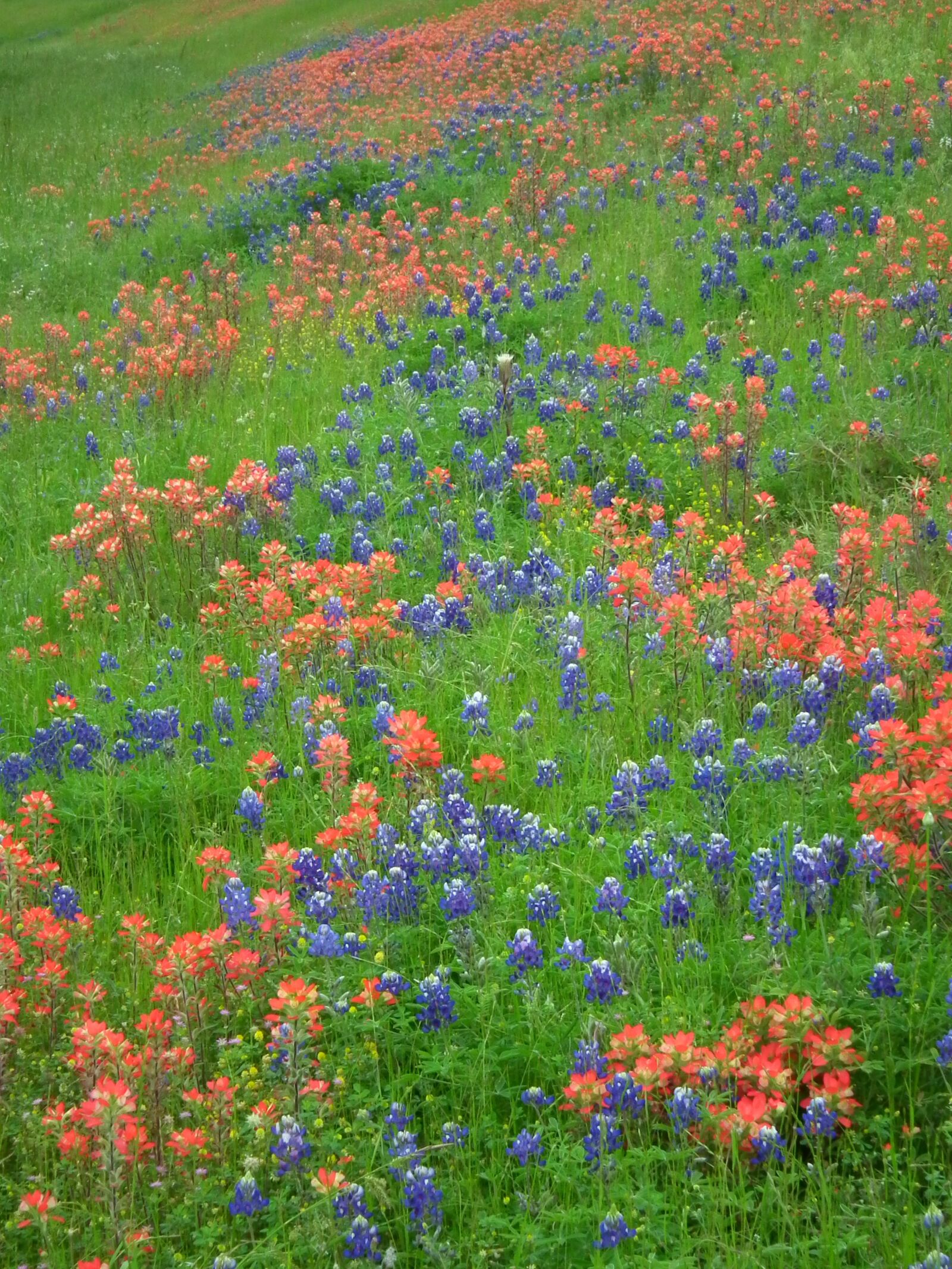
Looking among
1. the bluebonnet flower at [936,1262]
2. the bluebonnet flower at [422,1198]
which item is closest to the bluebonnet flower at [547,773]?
the bluebonnet flower at [422,1198]

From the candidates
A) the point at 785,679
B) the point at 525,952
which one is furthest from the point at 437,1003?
the point at 785,679

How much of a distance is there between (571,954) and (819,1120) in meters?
0.75

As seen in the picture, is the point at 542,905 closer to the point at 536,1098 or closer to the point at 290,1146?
the point at 536,1098

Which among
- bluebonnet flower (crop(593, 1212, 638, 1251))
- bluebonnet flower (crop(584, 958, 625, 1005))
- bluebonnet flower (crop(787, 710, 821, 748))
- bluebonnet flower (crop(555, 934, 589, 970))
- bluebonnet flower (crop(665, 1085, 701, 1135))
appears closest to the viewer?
bluebonnet flower (crop(593, 1212, 638, 1251))

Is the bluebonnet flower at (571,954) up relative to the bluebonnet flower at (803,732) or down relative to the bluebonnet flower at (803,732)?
down

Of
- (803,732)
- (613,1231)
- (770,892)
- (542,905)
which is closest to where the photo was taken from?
(613,1231)

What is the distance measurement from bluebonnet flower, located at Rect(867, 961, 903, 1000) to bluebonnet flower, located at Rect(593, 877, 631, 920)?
0.66 meters

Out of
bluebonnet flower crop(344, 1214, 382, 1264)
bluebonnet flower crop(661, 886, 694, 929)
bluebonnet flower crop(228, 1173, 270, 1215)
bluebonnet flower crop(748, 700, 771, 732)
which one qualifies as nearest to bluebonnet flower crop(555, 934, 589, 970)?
bluebonnet flower crop(661, 886, 694, 929)

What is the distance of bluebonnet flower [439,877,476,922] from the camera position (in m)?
3.01

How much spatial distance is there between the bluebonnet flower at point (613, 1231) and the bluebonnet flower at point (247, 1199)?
771 mm

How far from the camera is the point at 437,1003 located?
287cm

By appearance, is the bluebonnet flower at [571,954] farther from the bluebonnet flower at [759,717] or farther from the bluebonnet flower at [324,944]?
the bluebonnet flower at [759,717]

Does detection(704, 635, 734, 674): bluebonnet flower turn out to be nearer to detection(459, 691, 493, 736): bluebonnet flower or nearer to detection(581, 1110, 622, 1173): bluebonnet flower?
detection(459, 691, 493, 736): bluebonnet flower

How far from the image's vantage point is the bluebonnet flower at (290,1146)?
8.17ft
